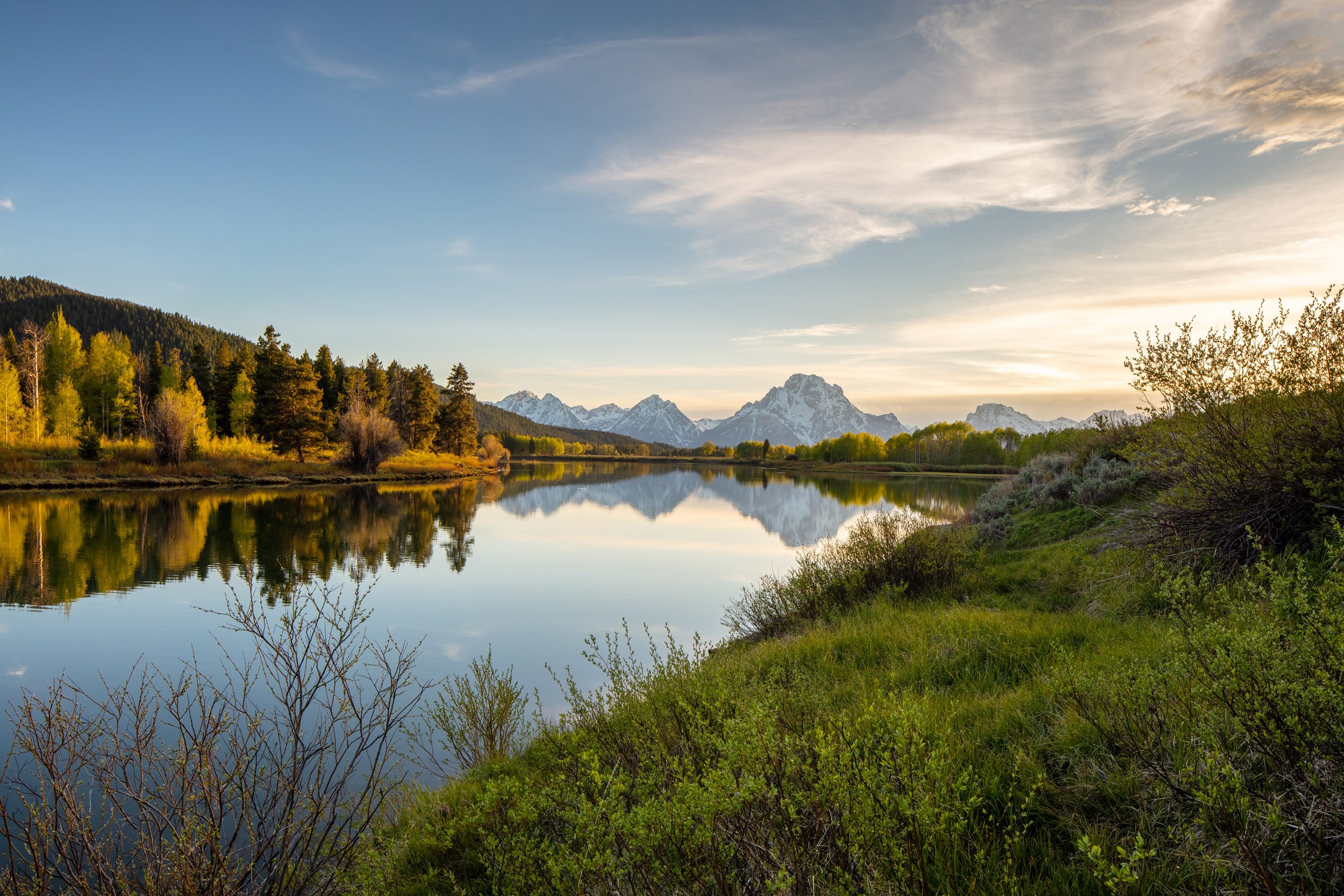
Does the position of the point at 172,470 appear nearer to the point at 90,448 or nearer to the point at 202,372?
the point at 90,448

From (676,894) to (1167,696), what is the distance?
3.13 m

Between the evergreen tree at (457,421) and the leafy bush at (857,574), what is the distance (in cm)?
7114

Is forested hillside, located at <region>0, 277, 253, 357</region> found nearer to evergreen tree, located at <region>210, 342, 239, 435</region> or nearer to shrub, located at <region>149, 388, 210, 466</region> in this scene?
evergreen tree, located at <region>210, 342, 239, 435</region>

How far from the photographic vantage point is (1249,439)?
7.27m

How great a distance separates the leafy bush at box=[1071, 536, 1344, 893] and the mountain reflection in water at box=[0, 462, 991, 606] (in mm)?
5619

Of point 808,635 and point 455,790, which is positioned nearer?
point 455,790

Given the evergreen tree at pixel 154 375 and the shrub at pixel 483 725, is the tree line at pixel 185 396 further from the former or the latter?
the shrub at pixel 483 725

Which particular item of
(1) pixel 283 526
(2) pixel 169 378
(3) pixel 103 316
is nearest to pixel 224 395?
(2) pixel 169 378

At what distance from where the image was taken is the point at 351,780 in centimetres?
712

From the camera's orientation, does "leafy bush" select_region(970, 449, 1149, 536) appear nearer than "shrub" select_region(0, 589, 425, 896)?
No

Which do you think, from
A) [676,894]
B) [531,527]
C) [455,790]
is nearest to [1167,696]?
[676,894]

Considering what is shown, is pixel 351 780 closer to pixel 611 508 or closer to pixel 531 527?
pixel 531 527

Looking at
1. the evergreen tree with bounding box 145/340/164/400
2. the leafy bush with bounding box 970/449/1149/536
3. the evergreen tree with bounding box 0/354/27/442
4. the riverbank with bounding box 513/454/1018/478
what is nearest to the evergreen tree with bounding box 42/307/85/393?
the evergreen tree with bounding box 145/340/164/400

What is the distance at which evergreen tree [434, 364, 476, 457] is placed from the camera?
256 feet
